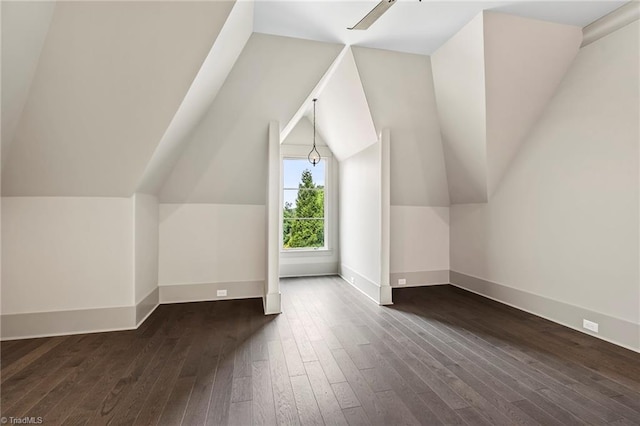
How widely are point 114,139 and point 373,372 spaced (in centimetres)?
297

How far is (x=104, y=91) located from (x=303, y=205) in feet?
12.9

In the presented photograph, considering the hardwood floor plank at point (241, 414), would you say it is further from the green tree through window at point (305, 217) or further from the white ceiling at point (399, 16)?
Result: the green tree through window at point (305, 217)

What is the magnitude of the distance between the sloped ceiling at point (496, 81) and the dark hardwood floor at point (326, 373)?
82.5 inches

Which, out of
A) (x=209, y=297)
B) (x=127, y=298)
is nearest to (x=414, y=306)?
(x=209, y=297)

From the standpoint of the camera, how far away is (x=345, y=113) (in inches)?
177

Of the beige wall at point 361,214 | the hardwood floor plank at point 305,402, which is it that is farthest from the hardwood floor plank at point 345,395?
the beige wall at point 361,214

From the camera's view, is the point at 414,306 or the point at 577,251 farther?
the point at 414,306

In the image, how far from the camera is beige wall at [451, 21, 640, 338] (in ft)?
9.32

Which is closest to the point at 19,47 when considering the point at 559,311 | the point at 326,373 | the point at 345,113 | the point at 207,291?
the point at 326,373

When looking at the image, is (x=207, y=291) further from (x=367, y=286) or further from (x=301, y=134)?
(x=301, y=134)

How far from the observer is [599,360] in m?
2.62

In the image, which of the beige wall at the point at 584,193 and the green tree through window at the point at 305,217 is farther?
the green tree through window at the point at 305,217

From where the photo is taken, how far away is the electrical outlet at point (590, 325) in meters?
3.11

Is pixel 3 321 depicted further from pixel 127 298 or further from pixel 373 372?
pixel 373 372
